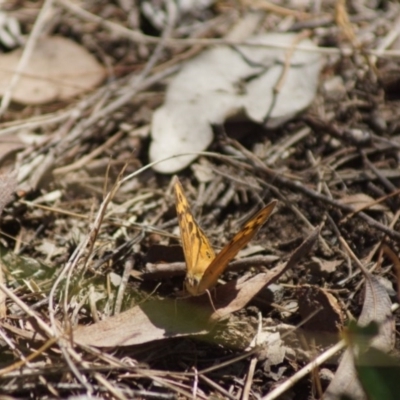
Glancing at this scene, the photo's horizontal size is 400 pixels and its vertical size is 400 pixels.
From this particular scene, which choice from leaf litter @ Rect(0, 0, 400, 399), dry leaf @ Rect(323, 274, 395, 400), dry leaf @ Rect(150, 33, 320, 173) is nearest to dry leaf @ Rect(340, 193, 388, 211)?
leaf litter @ Rect(0, 0, 400, 399)

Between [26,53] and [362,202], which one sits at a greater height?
[26,53]

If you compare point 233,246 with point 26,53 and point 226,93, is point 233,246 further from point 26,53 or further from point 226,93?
point 26,53

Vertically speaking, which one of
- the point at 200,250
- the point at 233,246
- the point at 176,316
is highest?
the point at 233,246

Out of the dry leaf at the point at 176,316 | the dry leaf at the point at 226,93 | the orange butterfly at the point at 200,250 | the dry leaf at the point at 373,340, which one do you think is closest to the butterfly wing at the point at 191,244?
the orange butterfly at the point at 200,250

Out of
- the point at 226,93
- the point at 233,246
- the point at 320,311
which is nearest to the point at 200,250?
the point at 233,246

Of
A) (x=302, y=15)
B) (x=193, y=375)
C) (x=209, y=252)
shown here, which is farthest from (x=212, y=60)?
(x=193, y=375)
